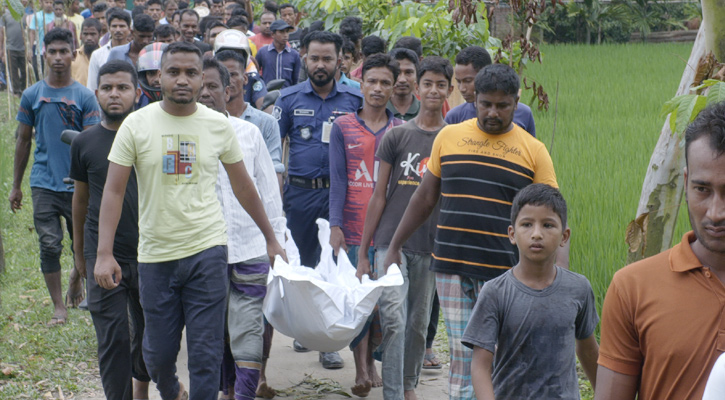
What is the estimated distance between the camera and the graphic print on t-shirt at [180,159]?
171 inches

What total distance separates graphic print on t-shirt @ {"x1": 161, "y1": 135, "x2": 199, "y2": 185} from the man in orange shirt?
2.55m

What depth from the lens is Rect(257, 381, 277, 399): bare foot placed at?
5.37 meters

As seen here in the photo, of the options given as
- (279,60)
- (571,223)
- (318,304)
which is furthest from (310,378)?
(279,60)

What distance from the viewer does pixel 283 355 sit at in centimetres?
619

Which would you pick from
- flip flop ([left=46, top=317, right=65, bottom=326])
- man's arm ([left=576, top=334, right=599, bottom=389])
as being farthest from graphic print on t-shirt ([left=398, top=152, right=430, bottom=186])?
flip flop ([left=46, top=317, right=65, bottom=326])

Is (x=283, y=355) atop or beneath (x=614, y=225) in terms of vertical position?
beneath

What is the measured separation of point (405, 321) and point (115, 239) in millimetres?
1510

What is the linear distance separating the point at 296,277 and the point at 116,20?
5845 millimetres

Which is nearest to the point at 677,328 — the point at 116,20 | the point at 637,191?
the point at 637,191

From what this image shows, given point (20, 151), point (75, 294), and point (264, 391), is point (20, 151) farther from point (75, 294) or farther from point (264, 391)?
point (264, 391)

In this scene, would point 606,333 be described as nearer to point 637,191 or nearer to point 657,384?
point 657,384

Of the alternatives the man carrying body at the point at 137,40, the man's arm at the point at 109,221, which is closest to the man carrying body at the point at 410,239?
the man's arm at the point at 109,221

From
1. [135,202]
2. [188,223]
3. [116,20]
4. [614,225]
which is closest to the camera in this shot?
[188,223]

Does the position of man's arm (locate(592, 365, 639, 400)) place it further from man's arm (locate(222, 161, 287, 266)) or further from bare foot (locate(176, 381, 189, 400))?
bare foot (locate(176, 381, 189, 400))
